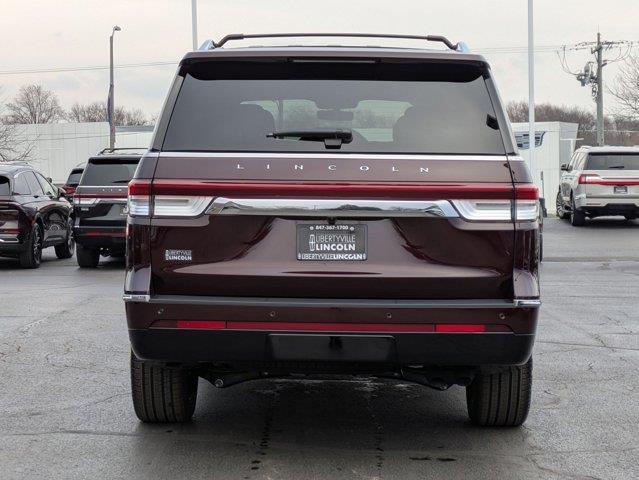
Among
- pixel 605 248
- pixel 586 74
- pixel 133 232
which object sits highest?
pixel 586 74

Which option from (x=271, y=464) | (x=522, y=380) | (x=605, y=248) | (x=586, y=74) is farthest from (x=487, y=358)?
(x=586, y=74)

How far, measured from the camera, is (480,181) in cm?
502

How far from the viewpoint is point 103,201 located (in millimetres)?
17219

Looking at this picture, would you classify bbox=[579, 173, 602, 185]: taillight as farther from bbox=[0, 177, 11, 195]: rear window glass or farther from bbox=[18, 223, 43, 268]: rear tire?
bbox=[0, 177, 11, 195]: rear window glass

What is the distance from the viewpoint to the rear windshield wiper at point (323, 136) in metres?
5.13

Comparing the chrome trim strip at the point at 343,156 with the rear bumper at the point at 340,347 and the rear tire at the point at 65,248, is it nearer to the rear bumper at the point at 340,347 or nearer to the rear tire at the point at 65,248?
the rear bumper at the point at 340,347

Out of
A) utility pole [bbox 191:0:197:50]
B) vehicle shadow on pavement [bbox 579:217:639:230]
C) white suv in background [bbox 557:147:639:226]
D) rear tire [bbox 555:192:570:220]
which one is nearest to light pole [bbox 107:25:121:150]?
utility pole [bbox 191:0:197:50]

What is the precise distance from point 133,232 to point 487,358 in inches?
69.8

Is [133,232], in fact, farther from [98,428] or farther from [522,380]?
[522,380]

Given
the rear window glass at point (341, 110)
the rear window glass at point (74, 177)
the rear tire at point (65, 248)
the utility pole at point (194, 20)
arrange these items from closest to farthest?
the rear window glass at point (341, 110) → the rear tire at point (65, 248) → the rear window glass at point (74, 177) → the utility pole at point (194, 20)

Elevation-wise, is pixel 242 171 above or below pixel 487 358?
above

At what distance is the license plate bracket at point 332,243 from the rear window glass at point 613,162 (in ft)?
69.9

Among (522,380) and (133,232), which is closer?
(133,232)

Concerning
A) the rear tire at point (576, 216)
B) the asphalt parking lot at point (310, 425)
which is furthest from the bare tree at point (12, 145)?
the asphalt parking lot at point (310, 425)
